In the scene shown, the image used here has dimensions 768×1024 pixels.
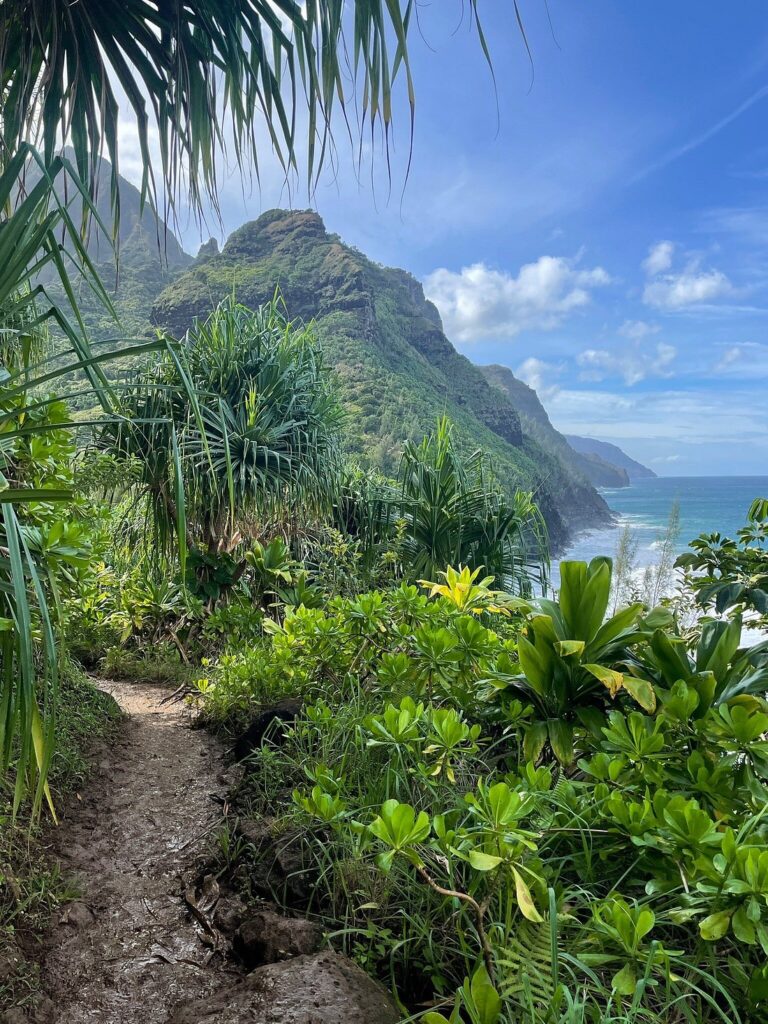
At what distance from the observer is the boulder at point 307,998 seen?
964 mm

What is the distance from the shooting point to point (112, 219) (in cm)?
229

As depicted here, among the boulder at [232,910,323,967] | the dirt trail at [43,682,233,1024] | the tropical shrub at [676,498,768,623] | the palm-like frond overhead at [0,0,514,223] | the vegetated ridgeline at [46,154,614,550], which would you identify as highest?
the vegetated ridgeline at [46,154,614,550]

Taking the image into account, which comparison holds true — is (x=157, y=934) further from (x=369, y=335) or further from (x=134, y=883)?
(x=369, y=335)

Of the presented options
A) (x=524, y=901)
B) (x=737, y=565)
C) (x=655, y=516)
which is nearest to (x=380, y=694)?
(x=524, y=901)

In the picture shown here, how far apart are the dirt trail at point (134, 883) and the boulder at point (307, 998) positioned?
26 cm

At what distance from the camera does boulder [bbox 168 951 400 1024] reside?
96cm

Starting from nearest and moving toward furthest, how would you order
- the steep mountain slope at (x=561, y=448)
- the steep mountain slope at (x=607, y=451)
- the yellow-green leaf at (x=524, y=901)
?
1. the yellow-green leaf at (x=524, y=901)
2. the steep mountain slope at (x=561, y=448)
3. the steep mountain slope at (x=607, y=451)

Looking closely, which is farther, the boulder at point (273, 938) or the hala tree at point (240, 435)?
the hala tree at point (240, 435)

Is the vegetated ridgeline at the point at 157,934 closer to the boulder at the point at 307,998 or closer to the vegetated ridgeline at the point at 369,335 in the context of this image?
the boulder at the point at 307,998

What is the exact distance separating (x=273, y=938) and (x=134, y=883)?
2.09 feet

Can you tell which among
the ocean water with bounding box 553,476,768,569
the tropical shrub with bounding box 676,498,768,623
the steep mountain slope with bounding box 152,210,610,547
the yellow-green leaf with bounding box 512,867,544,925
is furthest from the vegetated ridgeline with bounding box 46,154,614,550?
the yellow-green leaf with bounding box 512,867,544,925

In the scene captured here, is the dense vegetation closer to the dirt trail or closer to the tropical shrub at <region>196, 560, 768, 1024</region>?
the tropical shrub at <region>196, 560, 768, 1024</region>

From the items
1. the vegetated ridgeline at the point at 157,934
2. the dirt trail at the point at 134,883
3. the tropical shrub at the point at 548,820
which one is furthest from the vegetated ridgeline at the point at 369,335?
the tropical shrub at the point at 548,820

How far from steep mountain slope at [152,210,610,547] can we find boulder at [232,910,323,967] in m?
9.33
